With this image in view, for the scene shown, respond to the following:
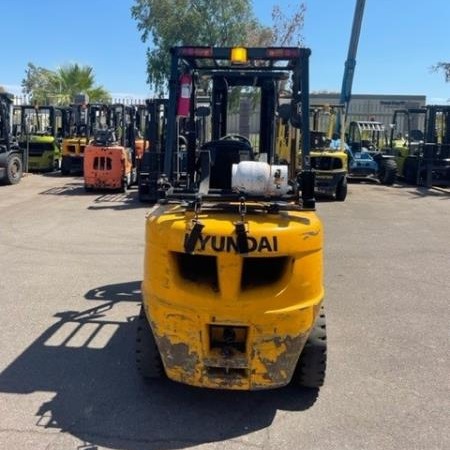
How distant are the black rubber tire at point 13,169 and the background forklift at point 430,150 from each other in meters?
13.5

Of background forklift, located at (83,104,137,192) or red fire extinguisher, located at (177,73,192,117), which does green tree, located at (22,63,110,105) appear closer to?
background forklift, located at (83,104,137,192)

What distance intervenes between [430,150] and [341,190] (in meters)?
5.61

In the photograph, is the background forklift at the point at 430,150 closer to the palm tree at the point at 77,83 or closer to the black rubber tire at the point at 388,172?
the black rubber tire at the point at 388,172

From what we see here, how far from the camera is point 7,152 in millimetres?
19297

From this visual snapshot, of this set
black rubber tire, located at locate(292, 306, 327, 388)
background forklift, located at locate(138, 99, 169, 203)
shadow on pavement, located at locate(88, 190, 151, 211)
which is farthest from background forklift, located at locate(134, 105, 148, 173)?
black rubber tire, located at locate(292, 306, 327, 388)

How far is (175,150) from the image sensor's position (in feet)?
17.4

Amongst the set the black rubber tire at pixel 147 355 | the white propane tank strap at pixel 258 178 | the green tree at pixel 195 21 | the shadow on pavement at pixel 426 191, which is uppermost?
the green tree at pixel 195 21

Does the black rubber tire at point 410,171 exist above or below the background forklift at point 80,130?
below

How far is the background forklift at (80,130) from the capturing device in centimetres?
2244

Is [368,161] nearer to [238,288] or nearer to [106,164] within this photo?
[106,164]

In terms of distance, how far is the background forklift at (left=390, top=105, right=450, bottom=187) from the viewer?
20734 millimetres

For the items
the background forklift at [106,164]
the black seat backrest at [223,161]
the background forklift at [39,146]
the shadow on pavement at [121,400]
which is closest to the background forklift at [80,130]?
the background forklift at [39,146]

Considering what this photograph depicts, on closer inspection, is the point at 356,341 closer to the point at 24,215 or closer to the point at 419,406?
the point at 419,406

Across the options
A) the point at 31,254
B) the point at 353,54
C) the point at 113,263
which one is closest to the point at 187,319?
the point at 113,263
